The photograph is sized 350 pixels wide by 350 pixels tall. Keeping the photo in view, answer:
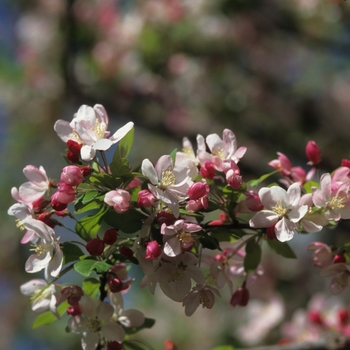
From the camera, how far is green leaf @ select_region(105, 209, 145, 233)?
0.81 meters

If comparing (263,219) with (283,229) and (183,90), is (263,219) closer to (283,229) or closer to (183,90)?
(283,229)

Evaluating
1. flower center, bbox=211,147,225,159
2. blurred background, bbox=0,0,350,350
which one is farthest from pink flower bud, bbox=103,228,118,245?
blurred background, bbox=0,0,350,350

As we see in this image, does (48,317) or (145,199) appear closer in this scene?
(145,199)

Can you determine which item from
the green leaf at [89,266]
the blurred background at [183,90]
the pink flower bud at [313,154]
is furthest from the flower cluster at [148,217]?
the blurred background at [183,90]

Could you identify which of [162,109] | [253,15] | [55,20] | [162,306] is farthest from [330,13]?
[162,306]

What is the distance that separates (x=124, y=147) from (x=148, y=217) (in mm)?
119

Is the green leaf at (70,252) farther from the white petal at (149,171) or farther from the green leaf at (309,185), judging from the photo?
the green leaf at (309,185)

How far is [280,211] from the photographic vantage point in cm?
83

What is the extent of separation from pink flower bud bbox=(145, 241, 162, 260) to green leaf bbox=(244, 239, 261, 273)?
8.5 inches

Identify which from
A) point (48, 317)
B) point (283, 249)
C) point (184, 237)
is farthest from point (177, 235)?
point (48, 317)

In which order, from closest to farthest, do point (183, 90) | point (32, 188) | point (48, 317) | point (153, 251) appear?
point (153, 251) < point (32, 188) < point (48, 317) < point (183, 90)

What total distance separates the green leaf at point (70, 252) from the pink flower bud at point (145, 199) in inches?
5.0

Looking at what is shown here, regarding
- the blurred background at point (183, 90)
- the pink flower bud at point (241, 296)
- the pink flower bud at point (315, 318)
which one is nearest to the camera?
the pink flower bud at point (241, 296)

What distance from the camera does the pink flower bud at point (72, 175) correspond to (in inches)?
31.8
